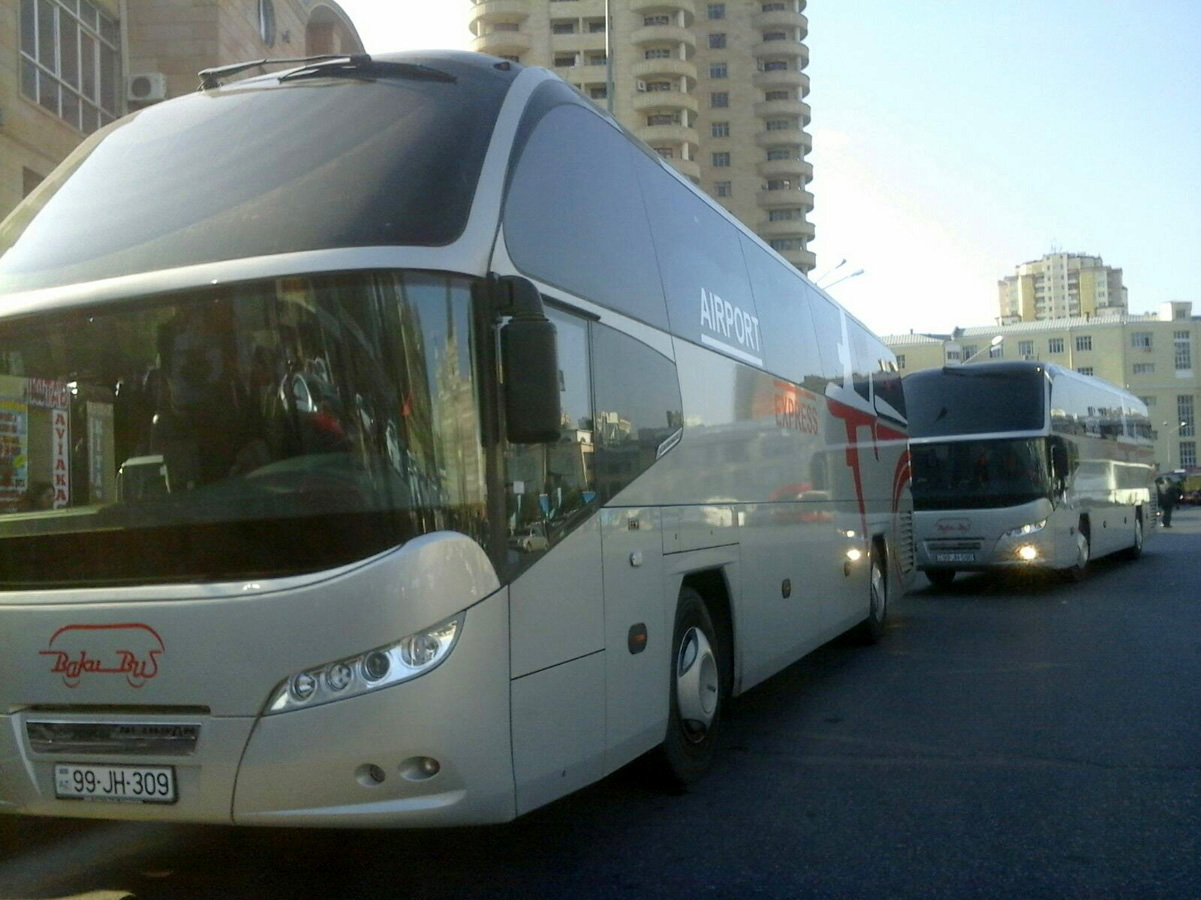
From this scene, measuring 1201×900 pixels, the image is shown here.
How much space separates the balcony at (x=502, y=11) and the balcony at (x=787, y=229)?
73.6ft

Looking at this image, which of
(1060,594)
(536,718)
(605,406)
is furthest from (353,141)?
(1060,594)

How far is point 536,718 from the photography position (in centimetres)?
505

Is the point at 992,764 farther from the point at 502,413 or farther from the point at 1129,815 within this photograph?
the point at 502,413

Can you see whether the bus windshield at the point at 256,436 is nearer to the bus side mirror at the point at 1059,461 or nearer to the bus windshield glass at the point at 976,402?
the bus windshield glass at the point at 976,402

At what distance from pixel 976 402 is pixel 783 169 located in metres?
80.2

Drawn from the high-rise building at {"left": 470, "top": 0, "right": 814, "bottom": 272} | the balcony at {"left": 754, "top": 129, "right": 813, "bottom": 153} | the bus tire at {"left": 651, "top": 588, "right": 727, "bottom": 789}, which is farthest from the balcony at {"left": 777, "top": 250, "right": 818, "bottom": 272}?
the bus tire at {"left": 651, "top": 588, "right": 727, "bottom": 789}

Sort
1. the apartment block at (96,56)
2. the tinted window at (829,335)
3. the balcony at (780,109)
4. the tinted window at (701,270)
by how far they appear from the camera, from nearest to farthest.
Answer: the tinted window at (701,270)
the tinted window at (829,335)
the apartment block at (96,56)
the balcony at (780,109)

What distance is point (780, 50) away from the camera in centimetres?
9775

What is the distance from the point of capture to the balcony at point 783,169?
9719 cm

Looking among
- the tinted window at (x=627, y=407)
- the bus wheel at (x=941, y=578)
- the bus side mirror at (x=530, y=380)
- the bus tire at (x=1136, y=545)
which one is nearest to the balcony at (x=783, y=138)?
the bus tire at (x=1136, y=545)

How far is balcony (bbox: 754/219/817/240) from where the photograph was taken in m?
97.8

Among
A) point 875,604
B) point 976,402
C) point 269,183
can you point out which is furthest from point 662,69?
point 269,183

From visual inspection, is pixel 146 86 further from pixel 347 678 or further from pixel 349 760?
pixel 349 760

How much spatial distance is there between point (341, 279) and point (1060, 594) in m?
16.0
